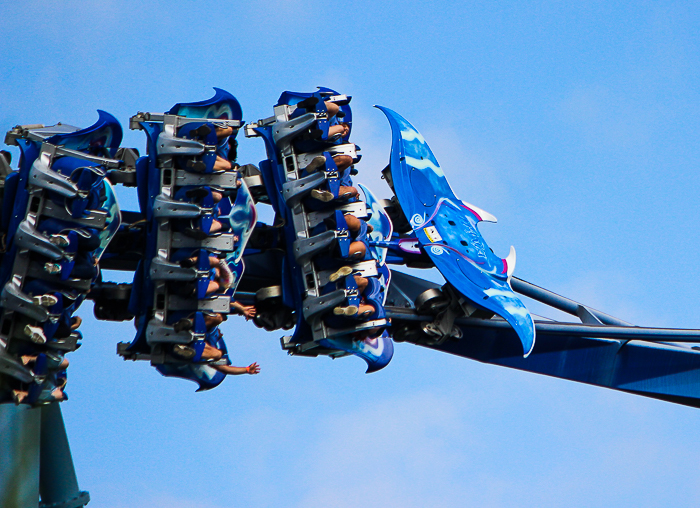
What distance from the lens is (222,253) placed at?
8531 millimetres

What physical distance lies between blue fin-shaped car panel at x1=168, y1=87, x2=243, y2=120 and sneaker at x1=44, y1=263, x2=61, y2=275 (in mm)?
1918

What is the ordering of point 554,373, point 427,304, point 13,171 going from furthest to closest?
point 554,373 → point 427,304 → point 13,171

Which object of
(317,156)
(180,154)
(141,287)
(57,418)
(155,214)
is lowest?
(57,418)

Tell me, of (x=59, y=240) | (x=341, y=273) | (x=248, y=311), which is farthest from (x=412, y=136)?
(x=59, y=240)

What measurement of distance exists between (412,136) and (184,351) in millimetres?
4333

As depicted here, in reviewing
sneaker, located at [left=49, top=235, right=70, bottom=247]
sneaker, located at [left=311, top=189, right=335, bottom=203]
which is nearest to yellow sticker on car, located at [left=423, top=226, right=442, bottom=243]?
sneaker, located at [left=311, top=189, right=335, bottom=203]

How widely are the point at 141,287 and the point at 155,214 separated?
2.59 ft

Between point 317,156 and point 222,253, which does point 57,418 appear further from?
point 317,156

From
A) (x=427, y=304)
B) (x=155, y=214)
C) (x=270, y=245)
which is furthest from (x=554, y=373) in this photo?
(x=155, y=214)

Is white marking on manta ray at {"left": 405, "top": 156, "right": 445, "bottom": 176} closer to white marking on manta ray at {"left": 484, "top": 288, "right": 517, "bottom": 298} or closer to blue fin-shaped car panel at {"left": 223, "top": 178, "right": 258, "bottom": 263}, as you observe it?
white marking on manta ray at {"left": 484, "top": 288, "right": 517, "bottom": 298}

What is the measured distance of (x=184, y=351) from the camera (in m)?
8.14

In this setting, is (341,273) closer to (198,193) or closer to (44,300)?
(198,193)

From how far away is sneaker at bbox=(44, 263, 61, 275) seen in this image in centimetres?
747

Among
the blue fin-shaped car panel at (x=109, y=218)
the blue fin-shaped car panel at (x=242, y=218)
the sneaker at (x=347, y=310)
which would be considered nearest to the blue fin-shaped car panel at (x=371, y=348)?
the sneaker at (x=347, y=310)
